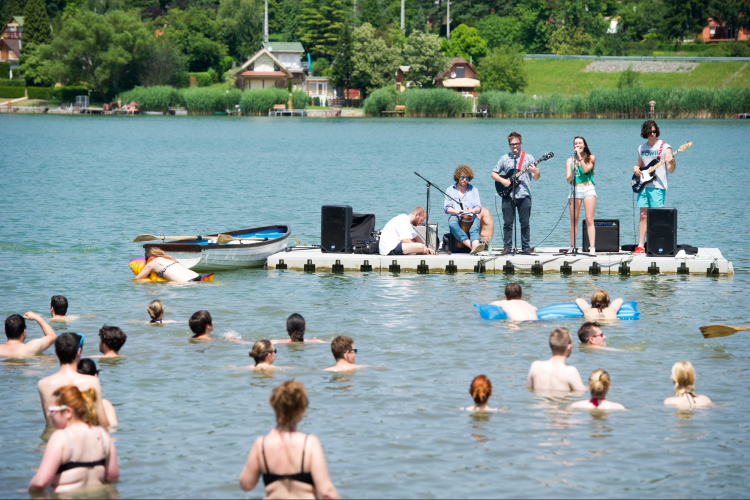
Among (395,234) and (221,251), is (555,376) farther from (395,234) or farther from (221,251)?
(221,251)

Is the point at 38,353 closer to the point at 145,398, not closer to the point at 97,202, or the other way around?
the point at 145,398

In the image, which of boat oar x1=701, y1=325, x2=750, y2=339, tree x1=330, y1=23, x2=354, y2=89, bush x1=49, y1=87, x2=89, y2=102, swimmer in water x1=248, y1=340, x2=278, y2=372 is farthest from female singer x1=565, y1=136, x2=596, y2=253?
bush x1=49, y1=87, x2=89, y2=102

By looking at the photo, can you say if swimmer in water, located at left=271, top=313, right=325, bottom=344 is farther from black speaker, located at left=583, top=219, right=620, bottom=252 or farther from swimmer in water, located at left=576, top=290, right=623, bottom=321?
black speaker, located at left=583, top=219, right=620, bottom=252

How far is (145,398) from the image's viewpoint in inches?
442

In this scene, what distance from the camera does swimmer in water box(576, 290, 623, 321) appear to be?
14.4m

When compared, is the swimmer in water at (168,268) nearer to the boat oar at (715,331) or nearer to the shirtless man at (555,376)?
the shirtless man at (555,376)

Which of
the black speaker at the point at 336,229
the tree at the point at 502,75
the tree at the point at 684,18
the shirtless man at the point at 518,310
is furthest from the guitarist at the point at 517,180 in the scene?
the tree at the point at 684,18

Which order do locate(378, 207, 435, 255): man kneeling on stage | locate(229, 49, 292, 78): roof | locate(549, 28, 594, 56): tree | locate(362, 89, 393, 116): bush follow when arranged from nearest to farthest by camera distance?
locate(378, 207, 435, 255): man kneeling on stage < locate(362, 89, 393, 116): bush < locate(229, 49, 292, 78): roof < locate(549, 28, 594, 56): tree

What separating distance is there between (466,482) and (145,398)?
4422 mm

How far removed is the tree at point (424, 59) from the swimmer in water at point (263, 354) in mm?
103376

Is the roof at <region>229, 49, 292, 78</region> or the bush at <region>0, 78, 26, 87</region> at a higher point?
the roof at <region>229, 49, 292, 78</region>

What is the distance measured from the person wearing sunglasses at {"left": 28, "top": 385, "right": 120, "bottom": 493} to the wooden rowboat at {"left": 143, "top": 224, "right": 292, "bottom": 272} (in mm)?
11502

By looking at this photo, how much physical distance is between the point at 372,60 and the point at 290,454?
108518mm

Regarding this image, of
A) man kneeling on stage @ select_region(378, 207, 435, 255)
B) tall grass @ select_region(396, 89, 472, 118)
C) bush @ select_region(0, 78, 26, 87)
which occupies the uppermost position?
bush @ select_region(0, 78, 26, 87)
